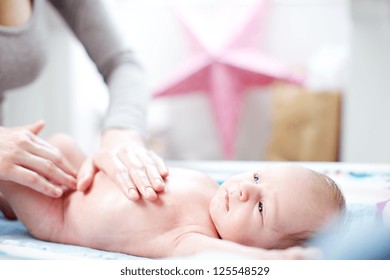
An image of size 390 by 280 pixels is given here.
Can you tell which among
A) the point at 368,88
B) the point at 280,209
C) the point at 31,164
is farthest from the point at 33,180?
the point at 368,88

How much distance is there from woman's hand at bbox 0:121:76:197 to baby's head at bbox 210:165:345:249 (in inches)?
10.8

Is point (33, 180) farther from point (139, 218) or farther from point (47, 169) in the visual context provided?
point (139, 218)

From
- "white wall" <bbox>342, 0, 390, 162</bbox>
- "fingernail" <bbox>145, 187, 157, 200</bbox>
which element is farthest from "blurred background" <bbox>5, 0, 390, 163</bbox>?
"fingernail" <bbox>145, 187, 157, 200</bbox>

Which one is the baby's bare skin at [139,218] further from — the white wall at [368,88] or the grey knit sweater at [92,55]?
the white wall at [368,88]

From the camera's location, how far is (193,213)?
2.46ft

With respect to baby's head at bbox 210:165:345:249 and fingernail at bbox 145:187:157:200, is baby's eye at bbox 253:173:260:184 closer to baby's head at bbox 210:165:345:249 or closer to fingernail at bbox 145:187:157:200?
baby's head at bbox 210:165:345:249

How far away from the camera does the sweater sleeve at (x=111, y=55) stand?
106cm

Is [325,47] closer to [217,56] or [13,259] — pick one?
[217,56]

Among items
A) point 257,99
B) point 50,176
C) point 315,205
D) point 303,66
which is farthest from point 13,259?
point 303,66

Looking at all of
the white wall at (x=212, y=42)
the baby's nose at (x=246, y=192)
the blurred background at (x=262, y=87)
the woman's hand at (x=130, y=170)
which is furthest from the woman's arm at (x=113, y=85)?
the white wall at (x=212, y=42)

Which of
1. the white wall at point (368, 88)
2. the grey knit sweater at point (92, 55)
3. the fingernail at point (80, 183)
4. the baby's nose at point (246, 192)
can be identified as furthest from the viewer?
the white wall at point (368, 88)

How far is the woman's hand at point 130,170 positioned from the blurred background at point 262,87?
940 millimetres

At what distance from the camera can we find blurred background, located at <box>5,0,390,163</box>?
5.10ft

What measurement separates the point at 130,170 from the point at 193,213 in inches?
4.7
